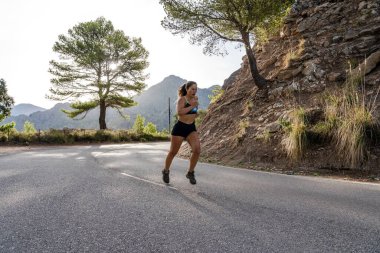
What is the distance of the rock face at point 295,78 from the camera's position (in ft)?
31.8

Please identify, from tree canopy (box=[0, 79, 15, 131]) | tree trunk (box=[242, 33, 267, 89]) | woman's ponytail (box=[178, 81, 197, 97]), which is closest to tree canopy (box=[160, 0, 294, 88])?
tree trunk (box=[242, 33, 267, 89])

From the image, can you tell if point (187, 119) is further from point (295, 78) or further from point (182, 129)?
point (295, 78)

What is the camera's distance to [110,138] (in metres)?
28.8

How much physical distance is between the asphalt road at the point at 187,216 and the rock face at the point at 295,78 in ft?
11.9

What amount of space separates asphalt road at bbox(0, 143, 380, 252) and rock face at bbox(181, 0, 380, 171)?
364 cm

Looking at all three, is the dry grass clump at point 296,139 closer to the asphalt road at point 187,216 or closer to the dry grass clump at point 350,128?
the dry grass clump at point 350,128

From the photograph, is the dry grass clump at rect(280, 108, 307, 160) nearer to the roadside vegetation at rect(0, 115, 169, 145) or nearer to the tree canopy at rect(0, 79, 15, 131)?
the roadside vegetation at rect(0, 115, 169, 145)

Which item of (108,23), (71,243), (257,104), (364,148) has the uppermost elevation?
(108,23)

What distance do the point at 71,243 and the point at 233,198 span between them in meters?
2.56

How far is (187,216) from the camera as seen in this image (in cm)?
347

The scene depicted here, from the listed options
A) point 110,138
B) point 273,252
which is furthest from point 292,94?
point 110,138

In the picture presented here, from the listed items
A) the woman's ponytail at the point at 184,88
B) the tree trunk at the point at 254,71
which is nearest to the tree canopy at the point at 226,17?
the tree trunk at the point at 254,71

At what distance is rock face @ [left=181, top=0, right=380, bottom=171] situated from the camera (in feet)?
31.8

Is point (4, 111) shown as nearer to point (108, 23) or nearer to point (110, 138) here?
point (110, 138)
